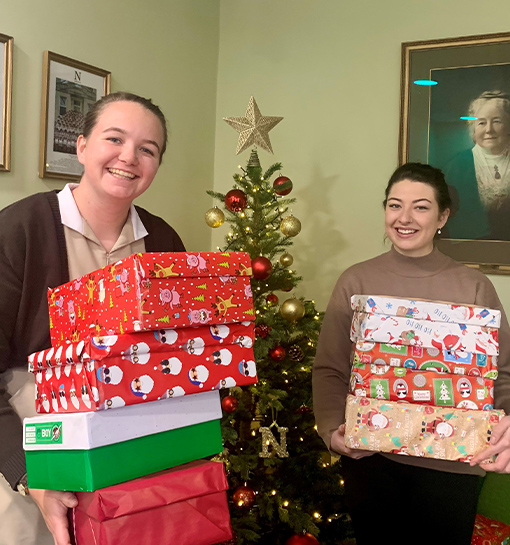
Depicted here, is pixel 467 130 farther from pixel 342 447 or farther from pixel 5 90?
pixel 5 90

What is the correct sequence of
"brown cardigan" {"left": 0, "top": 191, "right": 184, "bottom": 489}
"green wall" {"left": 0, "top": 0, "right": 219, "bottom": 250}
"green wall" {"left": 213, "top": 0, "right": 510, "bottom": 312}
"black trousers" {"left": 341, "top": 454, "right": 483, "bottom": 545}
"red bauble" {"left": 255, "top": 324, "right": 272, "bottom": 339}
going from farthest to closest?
1. "green wall" {"left": 213, "top": 0, "right": 510, "bottom": 312}
2. "red bauble" {"left": 255, "top": 324, "right": 272, "bottom": 339}
3. "green wall" {"left": 0, "top": 0, "right": 219, "bottom": 250}
4. "black trousers" {"left": 341, "top": 454, "right": 483, "bottom": 545}
5. "brown cardigan" {"left": 0, "top": 191, "right": 184, "bottom": 489}

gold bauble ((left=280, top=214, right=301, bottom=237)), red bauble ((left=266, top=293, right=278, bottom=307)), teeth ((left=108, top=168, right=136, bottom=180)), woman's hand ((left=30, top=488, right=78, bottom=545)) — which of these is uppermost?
teeth ((left=108, top=168, right=136, bottom=180))

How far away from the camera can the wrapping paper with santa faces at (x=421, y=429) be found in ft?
5.25

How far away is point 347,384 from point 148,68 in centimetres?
209

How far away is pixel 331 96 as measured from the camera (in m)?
3.45

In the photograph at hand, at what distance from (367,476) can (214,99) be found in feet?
8.71

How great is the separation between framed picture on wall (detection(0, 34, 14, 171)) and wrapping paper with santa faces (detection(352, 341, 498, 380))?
5.35ft

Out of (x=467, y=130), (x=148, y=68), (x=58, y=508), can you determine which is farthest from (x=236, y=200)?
(x=58, y=508)

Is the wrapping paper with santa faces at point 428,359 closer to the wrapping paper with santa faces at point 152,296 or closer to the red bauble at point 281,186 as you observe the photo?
the wrapping paper with santa faces at point 152,296

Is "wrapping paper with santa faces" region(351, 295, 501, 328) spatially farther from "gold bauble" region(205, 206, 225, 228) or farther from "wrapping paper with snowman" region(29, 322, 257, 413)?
"gold bauble" region(205, 206, 225, 228)

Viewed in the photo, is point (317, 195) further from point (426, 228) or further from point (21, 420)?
point (21, 420)

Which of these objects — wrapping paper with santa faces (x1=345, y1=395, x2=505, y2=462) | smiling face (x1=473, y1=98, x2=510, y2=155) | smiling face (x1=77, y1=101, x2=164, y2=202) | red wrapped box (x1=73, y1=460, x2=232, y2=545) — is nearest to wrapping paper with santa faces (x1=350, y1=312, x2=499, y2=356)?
wrapping paper with santa faces (x1=345, y1=395, x2=505, y2=462)

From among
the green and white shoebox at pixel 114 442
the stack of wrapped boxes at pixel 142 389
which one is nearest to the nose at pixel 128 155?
the stack of wrapped boxes at pixel 142 389

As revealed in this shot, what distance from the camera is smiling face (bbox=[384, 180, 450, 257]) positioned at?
1.93 m
